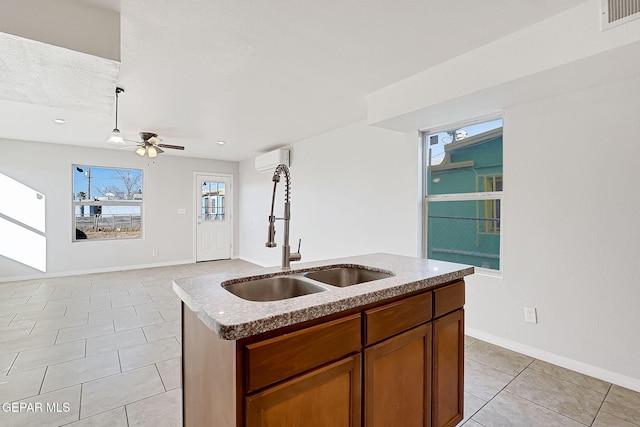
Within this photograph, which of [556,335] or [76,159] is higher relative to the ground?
[76,159]

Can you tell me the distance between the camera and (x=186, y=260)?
272 inches

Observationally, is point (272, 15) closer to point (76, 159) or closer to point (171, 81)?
point (171, 81)

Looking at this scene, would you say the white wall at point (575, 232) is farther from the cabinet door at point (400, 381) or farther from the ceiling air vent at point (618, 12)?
the cabinet door at point (400, 381)

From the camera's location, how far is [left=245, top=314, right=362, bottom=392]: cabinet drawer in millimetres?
→ 909

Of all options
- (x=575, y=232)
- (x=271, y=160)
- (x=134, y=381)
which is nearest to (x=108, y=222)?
(x=271, y=160)

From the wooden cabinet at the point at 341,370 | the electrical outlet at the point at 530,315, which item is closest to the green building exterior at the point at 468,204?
the electrical outlet at the point at 530,315

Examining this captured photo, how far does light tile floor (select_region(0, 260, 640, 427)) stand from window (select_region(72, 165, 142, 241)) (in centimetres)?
253

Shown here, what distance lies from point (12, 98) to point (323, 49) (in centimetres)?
266

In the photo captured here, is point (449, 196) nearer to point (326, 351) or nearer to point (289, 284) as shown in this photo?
point (289, 284)

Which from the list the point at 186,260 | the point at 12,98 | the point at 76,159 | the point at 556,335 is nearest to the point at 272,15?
the point at 12,98

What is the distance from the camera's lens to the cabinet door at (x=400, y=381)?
1238mm

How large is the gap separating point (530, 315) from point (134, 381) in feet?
10.5

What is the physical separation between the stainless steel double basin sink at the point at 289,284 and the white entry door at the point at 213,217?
5.97 m

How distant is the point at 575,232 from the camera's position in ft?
7.64
